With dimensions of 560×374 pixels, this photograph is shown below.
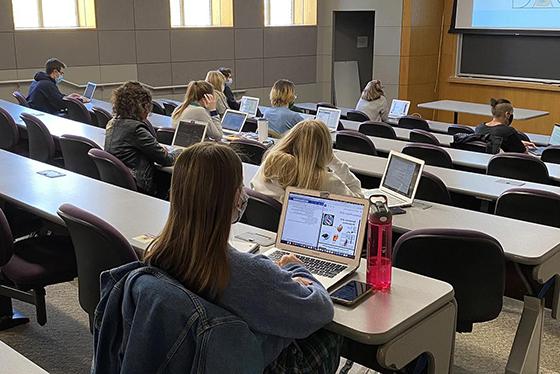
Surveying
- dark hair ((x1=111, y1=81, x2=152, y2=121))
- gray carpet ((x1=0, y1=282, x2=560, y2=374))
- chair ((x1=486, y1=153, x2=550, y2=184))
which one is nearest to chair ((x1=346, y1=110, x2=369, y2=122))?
chair ((x1=486, y1=153, x2=550, y2=184))

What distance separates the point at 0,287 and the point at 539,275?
8.16 ft

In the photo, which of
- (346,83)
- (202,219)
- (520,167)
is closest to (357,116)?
(520,167)

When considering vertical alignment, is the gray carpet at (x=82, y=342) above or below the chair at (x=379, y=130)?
below

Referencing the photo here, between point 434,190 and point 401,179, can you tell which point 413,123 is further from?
point 401,179

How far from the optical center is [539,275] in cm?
262

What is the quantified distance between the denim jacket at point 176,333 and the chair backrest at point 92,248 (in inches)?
25.1

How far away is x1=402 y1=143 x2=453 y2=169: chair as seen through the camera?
4766 mm

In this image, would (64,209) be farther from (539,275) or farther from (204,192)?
(539,275)

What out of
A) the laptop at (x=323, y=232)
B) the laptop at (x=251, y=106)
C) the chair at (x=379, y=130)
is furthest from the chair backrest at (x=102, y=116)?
the laptop at (x=323, y=232)

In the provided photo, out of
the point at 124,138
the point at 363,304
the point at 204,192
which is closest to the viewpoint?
the point at 204,192

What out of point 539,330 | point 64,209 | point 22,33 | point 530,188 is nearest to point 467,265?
point 539,330

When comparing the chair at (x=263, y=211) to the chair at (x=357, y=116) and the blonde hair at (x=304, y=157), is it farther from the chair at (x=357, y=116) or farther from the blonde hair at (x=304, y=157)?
the chair at (x=357, y=116)

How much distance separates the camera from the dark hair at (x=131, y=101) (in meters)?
4.32

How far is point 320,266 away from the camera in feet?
7.59
